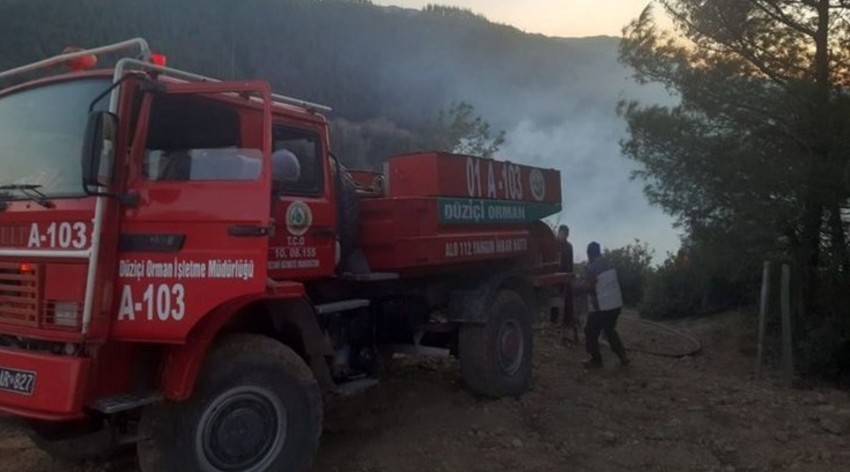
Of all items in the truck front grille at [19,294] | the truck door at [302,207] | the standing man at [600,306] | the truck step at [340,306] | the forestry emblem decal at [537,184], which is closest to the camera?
the truck front grille at [19,294]

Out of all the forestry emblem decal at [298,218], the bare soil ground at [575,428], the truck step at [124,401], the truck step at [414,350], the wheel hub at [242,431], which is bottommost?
the bare soil ground at [575,428]

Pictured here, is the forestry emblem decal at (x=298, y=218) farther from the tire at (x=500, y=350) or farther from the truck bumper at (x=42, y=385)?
the tire at (x=500, y=350)

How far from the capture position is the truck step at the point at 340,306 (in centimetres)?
520

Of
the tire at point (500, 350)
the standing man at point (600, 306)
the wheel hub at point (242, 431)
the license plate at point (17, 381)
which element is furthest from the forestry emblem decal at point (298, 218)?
the standing man at point (600, 306)

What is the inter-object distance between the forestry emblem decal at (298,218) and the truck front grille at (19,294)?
1.46 m

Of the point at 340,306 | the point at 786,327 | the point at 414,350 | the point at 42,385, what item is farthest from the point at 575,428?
the point at 786,327

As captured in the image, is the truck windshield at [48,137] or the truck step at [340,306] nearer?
the truck windshield at [48,137]

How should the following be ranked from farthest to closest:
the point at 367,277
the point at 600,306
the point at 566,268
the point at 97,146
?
1. the point at 566,268
2. the point at 600,306
3. the point at 367,277
4. the point at 97,146

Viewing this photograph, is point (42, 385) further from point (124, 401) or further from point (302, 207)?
point (302, 207)

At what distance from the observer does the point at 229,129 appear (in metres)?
4.55

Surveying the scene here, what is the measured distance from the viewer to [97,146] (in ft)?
12.5

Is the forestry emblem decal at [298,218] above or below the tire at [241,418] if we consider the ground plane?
above

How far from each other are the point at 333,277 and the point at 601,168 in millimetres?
28195

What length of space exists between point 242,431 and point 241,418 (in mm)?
70
